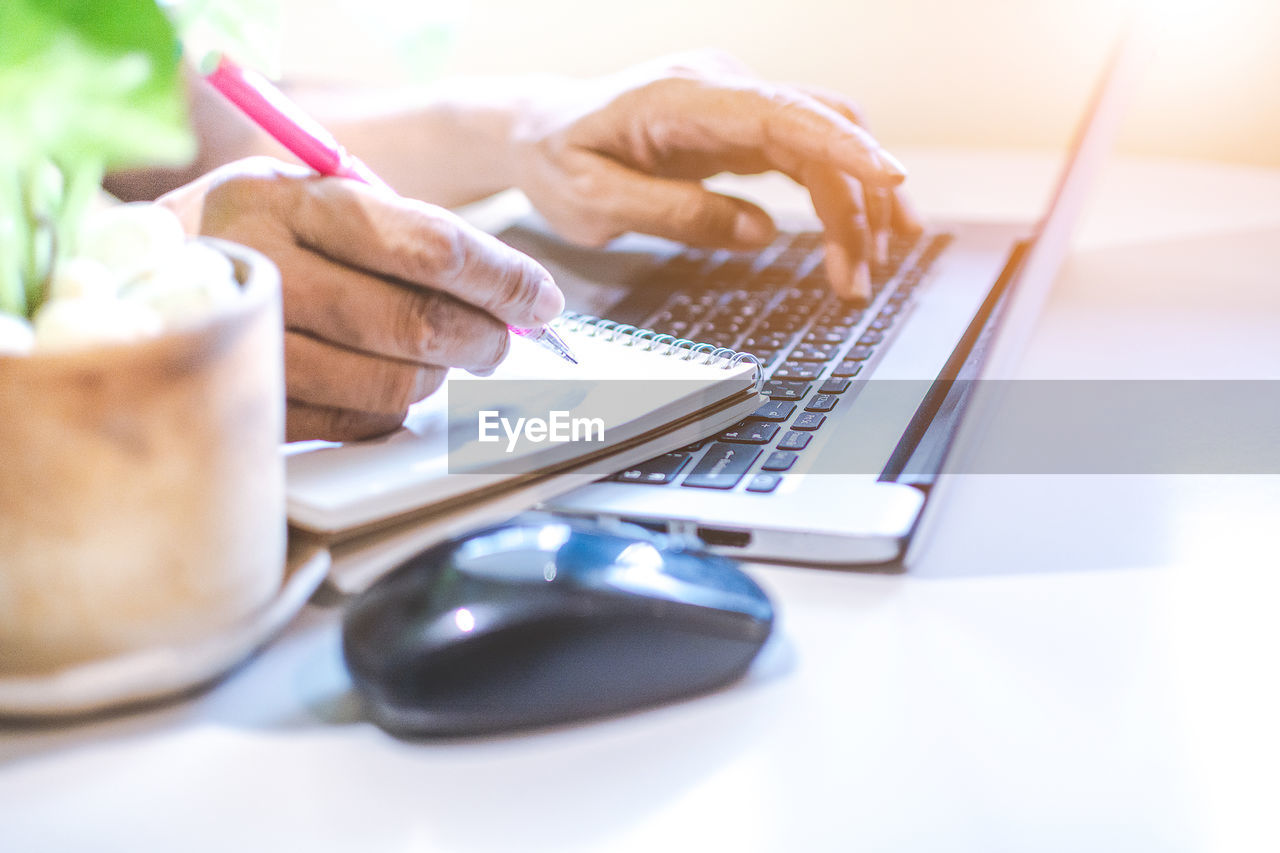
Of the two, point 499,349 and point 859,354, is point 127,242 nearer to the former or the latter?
point 499,349

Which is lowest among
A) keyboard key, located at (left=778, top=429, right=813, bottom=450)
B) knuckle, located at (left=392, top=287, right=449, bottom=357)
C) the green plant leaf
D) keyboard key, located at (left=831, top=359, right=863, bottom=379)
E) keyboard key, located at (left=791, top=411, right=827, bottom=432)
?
keyboard key, located at (left=831, top=359, right=863, bottom=379)

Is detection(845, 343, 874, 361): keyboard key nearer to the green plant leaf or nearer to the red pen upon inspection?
the red pen

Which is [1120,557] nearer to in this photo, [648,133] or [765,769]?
[765,769]

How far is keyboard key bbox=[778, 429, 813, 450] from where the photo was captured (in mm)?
429

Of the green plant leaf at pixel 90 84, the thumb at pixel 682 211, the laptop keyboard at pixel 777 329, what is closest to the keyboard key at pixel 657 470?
the laptop keyboard at pixel 777 329

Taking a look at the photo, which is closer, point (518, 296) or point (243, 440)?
point (243, 440)

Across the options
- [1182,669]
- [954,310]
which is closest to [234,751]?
[1182,669]

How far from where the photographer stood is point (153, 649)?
30cm

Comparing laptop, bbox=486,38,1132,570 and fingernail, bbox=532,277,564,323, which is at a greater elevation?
fingernail, bbox=532,277,564,323

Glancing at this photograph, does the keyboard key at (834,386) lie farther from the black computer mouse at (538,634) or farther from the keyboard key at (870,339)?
the black computer mouse at (538,634)

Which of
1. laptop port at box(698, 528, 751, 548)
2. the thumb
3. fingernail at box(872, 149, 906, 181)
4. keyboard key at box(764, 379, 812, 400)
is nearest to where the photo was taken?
laptop port at box(698, 528, 751, 548)

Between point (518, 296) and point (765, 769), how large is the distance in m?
0.20

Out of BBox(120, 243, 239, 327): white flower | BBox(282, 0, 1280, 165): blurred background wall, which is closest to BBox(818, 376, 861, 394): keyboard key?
BBox(120, 243, 239, 327): white flower

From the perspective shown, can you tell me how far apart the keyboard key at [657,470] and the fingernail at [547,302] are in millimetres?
69
